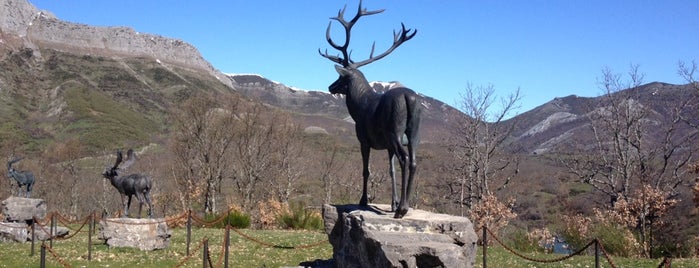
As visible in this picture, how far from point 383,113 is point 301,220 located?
15443 mm

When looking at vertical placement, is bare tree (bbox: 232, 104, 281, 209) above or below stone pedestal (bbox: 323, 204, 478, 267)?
above

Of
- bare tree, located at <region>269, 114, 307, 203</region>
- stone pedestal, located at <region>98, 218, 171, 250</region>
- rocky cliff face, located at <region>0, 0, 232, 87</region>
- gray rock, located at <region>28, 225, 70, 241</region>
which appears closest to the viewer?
stone pedestal, located at <region>98, 218, 171, 250</region>

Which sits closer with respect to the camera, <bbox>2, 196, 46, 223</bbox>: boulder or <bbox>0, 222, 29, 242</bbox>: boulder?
<bbox>0, 222, 29, 242</bbox>: boulder

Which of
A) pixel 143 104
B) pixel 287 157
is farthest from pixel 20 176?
pixel 143 104

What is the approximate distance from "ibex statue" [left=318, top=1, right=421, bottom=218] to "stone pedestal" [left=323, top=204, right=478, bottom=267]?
265 millimetres

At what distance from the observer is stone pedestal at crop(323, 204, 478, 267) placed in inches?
262

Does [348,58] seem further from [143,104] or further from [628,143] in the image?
[143,104]

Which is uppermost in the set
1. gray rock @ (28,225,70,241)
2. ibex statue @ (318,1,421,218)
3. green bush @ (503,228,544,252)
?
ibex statue @ (318,1,421,218)

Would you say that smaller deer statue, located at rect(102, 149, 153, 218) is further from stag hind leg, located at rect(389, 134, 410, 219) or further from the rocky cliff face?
the rocky cliff face

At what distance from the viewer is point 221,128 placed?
3272 cm

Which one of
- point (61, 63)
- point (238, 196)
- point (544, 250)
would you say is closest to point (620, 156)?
point (544, 250)

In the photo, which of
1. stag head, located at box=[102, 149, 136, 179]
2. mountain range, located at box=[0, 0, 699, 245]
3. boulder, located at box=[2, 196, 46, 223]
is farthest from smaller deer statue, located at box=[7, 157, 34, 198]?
mountain range, located at box=[0, 0, 699, 245]

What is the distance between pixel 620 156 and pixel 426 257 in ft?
71.6

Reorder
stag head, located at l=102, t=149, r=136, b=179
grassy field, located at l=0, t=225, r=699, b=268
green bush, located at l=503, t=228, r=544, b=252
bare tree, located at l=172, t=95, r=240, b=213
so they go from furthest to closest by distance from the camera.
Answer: bare tree, located at l=172, t=95, r=240, b=213 < green bush, located at l=503, t=228, r=544, b=252 < stag head, located at l=102, t=149, r=136, b=179 < grassy field, located at l=0, t=225, r=699, b=268
